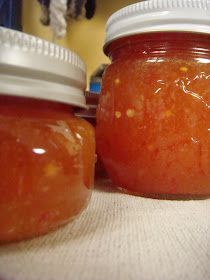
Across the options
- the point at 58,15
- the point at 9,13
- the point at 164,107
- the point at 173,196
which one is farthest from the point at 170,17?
the point at 9,13

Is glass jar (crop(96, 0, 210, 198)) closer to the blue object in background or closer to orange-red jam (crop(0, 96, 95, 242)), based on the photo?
orange-red jam (crop(0, 96, 95, 242))

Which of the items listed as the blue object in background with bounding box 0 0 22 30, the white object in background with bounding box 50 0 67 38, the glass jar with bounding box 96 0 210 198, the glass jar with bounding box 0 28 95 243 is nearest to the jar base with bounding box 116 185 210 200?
the glass jar with bounding box 96 0 210 198

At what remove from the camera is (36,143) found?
0.26m

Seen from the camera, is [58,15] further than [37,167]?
Yes

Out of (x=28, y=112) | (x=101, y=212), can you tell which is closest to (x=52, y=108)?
(x=28, y=112)

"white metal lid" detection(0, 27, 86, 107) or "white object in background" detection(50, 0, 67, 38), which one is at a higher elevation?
"white object in background" detection(50, 0, 67, 38)

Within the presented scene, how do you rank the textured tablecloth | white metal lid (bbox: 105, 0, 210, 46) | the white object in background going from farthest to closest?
the white object in background → white metal lid (bbox: 105, 0, 210, 46) → the textured tablecloth

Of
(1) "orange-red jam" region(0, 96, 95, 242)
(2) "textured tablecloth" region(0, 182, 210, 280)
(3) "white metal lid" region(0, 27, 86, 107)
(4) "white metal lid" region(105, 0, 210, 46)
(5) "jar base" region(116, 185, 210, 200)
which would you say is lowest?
(5) "jar base" region(116, 185, 210, 200)

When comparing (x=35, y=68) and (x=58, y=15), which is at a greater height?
(x=58, y=15)

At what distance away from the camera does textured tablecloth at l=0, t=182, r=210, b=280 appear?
A: 22 centimetres

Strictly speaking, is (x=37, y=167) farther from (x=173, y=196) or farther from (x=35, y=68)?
(x=173, y=196)

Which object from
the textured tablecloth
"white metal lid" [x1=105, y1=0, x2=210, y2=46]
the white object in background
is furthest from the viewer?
the white object in background

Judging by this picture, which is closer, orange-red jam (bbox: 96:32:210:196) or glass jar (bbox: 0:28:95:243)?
glass jar (bbox: 0:28:95:243)

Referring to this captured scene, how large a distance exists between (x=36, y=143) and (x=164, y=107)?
19 cm
